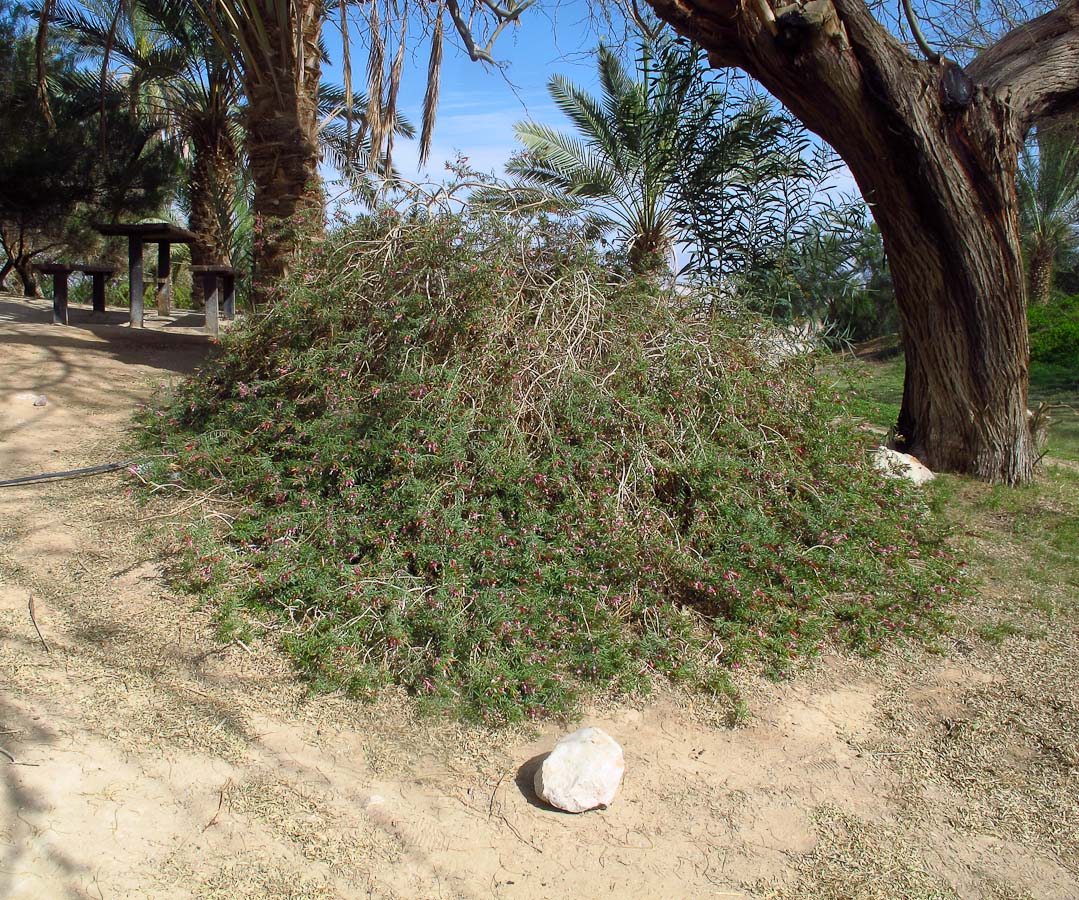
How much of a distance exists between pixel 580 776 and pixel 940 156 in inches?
184

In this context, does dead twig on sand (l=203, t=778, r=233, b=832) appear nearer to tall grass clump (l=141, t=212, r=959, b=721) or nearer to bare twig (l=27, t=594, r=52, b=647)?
tall grass clump (l=141, t=212, r=959, b=721)

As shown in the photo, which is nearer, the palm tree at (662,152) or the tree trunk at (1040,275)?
the palm tree at (662,152)

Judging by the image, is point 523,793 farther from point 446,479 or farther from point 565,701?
point 446,479

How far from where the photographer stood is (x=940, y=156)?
5.56 m

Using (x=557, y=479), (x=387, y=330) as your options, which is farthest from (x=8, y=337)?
(x=557, y=479)

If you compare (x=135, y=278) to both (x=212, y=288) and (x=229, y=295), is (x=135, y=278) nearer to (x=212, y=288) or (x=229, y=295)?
(x=212, y=288)

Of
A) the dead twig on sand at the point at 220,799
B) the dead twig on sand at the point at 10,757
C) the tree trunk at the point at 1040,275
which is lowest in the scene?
the dead twig on sand at the point at 220,799

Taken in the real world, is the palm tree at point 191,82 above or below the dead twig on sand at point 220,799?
above

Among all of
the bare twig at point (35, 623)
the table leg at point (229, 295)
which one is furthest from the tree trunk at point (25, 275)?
the bare twig at point (35, 623)

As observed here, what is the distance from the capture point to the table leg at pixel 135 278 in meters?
9.80

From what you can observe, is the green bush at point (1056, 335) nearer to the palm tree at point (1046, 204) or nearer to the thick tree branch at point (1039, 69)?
the palm tree at point (1046, 204)

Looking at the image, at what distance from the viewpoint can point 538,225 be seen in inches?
200

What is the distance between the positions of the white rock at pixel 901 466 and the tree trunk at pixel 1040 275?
14.7 m

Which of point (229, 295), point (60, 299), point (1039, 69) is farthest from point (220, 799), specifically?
point (229, 295)
